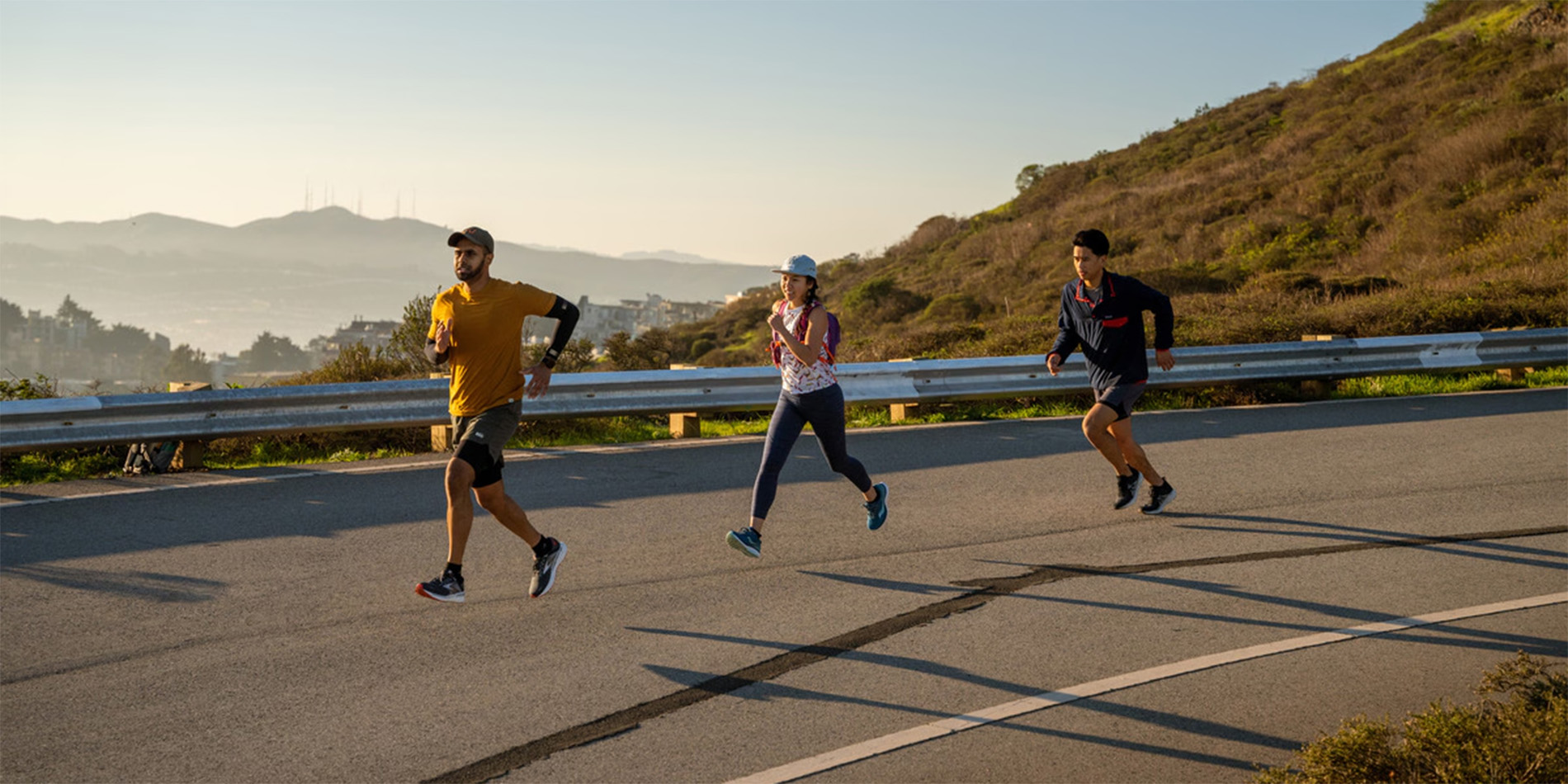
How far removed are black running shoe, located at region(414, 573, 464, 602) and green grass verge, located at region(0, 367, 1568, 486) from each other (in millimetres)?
4530

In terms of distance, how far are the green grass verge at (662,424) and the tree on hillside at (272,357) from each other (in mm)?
74668

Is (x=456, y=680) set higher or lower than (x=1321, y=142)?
lower

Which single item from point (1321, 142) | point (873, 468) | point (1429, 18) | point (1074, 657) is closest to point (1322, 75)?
point (1429, 18)

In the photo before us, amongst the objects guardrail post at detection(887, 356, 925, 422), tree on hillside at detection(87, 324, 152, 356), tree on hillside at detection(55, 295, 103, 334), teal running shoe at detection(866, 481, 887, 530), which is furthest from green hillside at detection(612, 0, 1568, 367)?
tree on hillside at detection(55, 295, 103, 334)

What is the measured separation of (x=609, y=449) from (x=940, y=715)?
6260 millimetres

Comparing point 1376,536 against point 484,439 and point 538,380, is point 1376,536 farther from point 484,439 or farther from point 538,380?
point 484,439

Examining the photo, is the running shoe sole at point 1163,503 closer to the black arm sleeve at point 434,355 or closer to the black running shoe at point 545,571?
the black running shoe at point 545,571

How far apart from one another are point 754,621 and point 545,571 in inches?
46.5

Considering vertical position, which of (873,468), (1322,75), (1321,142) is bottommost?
(873,468)

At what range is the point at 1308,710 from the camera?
16.2 ft

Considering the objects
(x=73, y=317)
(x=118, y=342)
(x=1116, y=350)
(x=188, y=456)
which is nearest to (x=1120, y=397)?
(x=1116, y=350)

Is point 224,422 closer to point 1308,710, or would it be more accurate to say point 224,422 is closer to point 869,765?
point 869,765

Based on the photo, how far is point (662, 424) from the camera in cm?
1392

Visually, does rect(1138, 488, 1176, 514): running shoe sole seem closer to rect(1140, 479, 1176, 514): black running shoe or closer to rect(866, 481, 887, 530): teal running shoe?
rect(1140, 479, 1176, 514): black running shoe
